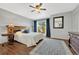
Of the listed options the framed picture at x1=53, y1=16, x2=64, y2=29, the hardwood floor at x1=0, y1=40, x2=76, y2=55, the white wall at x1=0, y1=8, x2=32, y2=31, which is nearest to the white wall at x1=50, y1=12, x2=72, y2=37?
the framed picture at x1=53, y1=16, x2=64, y2=29

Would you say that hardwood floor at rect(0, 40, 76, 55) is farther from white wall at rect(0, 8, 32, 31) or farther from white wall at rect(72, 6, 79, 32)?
white wall at rect(72, 6, 79, 32)

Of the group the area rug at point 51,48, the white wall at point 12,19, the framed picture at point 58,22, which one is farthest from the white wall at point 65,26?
the white wall at point 12,19

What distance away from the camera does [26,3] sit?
2.06 metres

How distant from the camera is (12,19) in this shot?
2244mm

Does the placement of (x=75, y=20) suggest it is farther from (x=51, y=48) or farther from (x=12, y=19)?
(x=12, y=19)

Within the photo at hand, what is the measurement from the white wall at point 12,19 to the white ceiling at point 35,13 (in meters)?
0.09

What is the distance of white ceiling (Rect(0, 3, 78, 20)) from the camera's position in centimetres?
204

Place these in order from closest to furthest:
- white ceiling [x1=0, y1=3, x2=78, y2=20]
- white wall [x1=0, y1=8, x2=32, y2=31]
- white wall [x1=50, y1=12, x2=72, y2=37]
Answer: white ceiling [x1=0, y1=3, x2=78, y2=20] → white wall [x1=0, y1=8, x2=32, y2=31] → white wall [x1=50, y1=12, x2=72, y2=37]

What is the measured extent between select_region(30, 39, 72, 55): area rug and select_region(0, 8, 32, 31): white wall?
0.65m

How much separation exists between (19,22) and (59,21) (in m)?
0.98

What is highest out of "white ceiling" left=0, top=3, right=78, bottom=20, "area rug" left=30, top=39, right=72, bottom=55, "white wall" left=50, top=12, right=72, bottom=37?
"white ceiling" left=0, top=3, right=78, bottom=20

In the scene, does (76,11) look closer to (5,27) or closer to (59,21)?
(59,21)

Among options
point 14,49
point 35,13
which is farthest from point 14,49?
point 35,13
